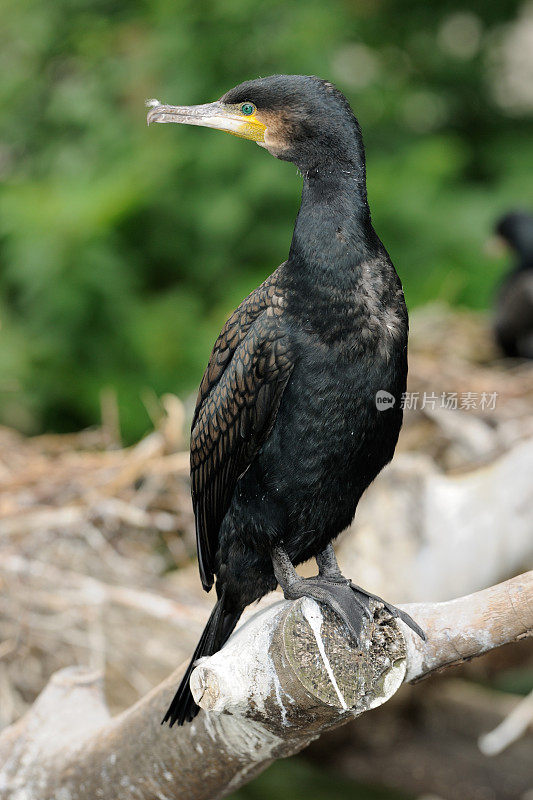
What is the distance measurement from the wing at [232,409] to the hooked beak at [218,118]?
298 millimetres

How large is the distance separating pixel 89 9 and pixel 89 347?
226cm

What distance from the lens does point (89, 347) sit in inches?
206

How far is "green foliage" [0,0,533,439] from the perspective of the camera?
5.02 metres

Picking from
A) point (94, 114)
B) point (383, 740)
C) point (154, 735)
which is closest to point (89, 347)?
point (94, 114)

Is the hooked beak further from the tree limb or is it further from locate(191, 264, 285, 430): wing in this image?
the tree limb

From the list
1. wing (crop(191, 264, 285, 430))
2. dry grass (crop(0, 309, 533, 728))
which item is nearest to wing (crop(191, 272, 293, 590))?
wing (crop(191, 264, 285, 430))

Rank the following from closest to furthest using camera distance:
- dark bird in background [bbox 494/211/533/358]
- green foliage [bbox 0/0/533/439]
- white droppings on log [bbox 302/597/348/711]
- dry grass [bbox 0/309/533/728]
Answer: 1. white droppings on log [bbox 302/597/348/711]
2. dry grass [bbox 0/309/533/728]
3. dark bird in background [bbox 494/211/533/358]
4. green foliage [bbox 0/0/533/439]

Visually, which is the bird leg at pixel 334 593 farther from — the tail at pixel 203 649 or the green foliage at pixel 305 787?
the green foliage at pixel 305 787

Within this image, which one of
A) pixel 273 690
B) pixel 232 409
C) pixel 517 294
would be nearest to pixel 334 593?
pixel 273 690

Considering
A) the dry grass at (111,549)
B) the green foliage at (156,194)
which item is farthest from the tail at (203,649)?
the green foliage at (156,194)

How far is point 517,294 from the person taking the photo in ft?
16.0

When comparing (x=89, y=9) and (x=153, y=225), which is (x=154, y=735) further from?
(x=89, y=9)

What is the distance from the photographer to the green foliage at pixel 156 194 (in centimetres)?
502

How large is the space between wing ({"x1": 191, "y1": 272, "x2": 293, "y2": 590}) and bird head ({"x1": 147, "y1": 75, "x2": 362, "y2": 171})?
0.28m
